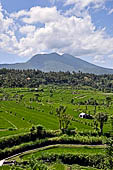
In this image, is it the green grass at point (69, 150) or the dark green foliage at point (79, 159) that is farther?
the green grass at point (69, 150)

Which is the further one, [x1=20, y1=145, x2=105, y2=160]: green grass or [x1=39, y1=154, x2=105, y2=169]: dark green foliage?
[x1=20, y1=145, x2=105, y2=160]: green grass

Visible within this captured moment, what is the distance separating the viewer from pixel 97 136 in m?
65.0

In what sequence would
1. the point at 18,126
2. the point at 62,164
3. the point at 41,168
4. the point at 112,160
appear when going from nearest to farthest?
1. the point at 41,168
2. the point at 112,160
3. the point at 62,164
4. the point at 18,126

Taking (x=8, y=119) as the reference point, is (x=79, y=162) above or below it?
below

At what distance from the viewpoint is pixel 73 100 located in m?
144

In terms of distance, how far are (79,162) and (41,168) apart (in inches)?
1071

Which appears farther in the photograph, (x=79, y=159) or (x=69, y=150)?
(x=69, y=150)

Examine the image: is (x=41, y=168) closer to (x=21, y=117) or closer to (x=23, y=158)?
(x=23, y=158)

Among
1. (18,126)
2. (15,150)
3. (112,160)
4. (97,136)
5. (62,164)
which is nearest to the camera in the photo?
(112,160)

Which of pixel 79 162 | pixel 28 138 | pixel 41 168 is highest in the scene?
pixel 41 168

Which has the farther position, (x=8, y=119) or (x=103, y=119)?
(x=8, y=119)

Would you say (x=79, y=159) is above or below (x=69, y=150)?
below

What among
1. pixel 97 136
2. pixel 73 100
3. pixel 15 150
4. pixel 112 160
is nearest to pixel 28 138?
pixel 15 150

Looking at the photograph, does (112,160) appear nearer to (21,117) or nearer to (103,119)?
(103,119)
